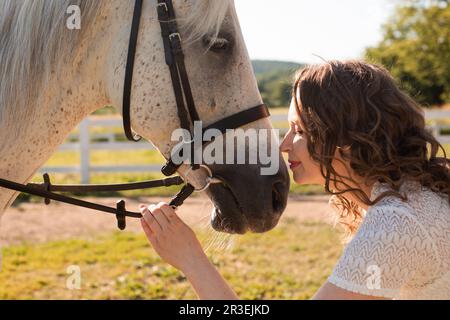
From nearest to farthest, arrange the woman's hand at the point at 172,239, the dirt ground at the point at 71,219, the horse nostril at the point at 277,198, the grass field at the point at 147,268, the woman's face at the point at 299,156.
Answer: the woman's hand at the point at 172,239
the woman's face at the point at 299,156
the horse nostril at the point at 277,198
the grass field at the point at 147,268
the dirt ground at the point at 71,219

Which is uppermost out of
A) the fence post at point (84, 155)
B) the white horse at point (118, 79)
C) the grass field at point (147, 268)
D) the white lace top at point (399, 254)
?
the white horse at point (118, 79)

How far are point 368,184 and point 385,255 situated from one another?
389 millimetres

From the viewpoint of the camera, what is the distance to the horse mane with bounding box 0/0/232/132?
6.17ft

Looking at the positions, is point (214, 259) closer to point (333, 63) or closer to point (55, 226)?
point (55, 226)

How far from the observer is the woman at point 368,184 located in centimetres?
142

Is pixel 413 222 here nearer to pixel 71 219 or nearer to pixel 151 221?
pixel 151 221

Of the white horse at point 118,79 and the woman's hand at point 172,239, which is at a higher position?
the white horse at point 118,79

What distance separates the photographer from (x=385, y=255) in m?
1.40

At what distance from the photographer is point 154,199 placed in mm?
8484

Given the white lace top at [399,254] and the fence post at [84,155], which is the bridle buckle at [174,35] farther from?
the fence post at [84,155]

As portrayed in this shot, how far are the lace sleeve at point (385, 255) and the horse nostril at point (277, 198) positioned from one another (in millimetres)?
595

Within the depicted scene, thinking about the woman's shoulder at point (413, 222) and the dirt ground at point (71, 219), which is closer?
the woman's shoulder at point (413, 222)

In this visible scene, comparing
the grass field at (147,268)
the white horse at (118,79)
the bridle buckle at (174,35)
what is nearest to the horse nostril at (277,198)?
the white horse at (118,79)

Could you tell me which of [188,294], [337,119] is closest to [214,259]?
[188,294]
